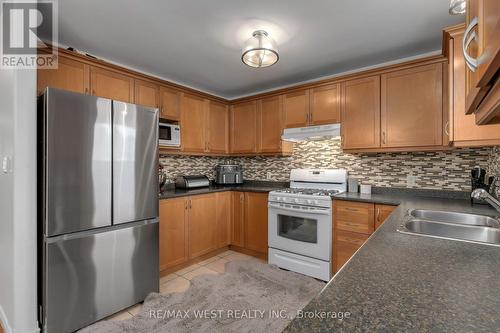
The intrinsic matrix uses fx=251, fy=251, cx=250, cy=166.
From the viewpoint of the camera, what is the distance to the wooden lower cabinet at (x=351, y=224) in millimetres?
2348

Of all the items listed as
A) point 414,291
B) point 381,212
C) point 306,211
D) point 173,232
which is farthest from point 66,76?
point 381,212

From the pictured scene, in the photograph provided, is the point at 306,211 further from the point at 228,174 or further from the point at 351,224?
the point at 228,174

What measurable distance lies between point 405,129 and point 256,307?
219 centimetres

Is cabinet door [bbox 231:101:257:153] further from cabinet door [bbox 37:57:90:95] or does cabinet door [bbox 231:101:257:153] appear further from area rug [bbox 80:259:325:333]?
cabinet door [bbox 37:57:90:95]

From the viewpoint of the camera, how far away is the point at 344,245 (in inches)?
99.1

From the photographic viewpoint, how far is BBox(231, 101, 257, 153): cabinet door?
11.8 ft

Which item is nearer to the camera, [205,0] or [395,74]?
[205,0]

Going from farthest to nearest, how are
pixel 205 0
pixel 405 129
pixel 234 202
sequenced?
pixel 234 202
pixel 405 129
pixel 205 0

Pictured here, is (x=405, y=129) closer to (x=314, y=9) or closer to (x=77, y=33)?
(x=314, y=9)

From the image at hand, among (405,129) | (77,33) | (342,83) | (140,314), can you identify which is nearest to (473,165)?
(405,129)

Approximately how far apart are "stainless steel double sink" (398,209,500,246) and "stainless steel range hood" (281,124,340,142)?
1290 mm

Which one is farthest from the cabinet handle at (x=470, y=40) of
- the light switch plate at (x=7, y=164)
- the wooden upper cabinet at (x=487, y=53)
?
the light switch plate at (x=7, y=164)

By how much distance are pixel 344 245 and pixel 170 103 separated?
8.29ft

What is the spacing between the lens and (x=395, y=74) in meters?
2.53
